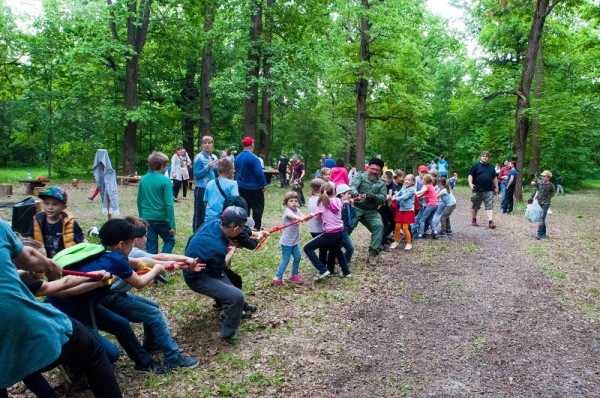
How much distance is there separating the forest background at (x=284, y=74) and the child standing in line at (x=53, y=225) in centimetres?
1443

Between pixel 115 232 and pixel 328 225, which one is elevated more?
pixel 115 232

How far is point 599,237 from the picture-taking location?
1190cm

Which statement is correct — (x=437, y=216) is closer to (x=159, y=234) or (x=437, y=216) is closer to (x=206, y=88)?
(x=159, y=234)

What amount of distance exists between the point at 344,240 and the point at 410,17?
17.1 metres

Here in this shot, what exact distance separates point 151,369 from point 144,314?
0.51 m

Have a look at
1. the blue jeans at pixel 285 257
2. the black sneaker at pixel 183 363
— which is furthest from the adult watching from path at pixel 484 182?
the black sneaker at pixel 183 363

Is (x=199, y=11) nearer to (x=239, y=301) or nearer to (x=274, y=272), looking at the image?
(x=274, y=272)

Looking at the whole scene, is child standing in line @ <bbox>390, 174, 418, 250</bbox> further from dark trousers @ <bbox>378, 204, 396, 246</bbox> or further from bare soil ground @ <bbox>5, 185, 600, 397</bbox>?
bare soil ground @ <bbox>5, 185, 600, 397</bbox>

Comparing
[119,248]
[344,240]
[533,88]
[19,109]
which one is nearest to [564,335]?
[344,240]

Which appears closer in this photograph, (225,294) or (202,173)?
(225,294)

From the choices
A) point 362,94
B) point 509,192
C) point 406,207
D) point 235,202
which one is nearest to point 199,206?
point 235,202

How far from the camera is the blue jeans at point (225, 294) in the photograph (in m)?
4.79

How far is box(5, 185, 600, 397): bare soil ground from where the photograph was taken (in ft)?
13.5

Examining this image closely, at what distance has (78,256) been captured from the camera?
3.60m
